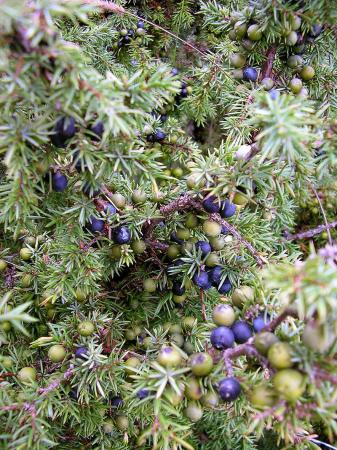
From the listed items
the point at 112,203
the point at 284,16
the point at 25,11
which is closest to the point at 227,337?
the point at 112,203

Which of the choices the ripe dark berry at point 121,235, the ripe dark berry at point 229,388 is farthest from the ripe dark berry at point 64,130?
the ripe dark berry at point 229,388

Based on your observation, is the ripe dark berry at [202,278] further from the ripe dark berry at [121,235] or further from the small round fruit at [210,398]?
the small round fruit at [210,398]

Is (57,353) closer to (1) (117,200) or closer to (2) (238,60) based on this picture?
(1) (117,200)

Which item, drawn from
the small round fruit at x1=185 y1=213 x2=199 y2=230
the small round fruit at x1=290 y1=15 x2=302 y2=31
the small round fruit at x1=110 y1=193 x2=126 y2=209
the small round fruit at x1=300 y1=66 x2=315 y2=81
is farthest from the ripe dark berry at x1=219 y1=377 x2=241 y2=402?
the small round fruit at x1=300 y1=66 x2=315 y2=81

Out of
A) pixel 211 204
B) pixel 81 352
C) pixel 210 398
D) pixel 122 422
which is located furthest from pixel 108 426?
pixel 211 204

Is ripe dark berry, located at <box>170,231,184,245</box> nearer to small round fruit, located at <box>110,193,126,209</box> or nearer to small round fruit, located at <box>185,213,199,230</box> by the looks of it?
small round fruit, located at <box>185,213,199,230</box>

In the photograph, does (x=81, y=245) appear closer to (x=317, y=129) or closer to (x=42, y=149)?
(x=42, y=149)
